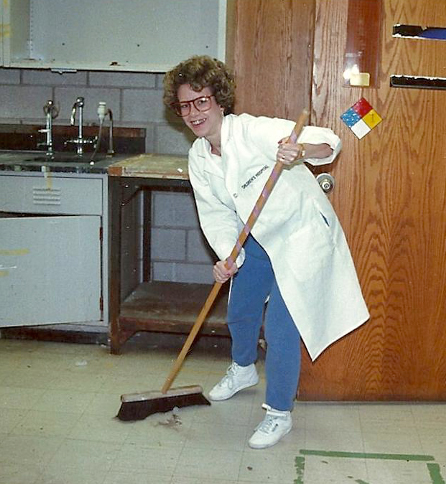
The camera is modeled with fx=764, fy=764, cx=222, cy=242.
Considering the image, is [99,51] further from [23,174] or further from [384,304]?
[384,304]

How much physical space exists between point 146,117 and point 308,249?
1680 mm

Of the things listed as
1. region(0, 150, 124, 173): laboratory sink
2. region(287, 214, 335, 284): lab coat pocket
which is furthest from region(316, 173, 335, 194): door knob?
region(0, 150, 124, 173): laboratory sink

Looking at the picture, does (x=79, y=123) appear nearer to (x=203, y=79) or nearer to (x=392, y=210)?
(x=203, y=79)

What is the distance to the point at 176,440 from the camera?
246 cm

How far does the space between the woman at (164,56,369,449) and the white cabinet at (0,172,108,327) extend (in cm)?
80

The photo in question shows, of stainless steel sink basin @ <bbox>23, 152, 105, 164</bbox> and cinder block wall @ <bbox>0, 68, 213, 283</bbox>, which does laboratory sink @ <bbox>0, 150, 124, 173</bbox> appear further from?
cinder block wall @ <bbox>0, 68, 213, 283</bbox>

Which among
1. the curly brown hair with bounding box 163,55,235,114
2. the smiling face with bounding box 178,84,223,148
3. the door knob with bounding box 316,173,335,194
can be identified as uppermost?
the curly brown hair with bounding box 163,55,235,114

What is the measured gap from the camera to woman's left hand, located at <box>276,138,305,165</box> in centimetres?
211

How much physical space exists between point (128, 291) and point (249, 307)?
1048 mm

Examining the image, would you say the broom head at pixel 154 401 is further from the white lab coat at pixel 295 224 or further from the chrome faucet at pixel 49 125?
the chrome faucet at pixel 49 125

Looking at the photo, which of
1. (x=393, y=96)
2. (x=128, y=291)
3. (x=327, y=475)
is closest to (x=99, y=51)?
(x=128, y=291)

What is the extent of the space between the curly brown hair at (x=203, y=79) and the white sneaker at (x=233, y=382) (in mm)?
984

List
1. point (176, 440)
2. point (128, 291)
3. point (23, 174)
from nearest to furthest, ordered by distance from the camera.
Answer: point (176, 440)
point (23, 174)
point (128, 291)

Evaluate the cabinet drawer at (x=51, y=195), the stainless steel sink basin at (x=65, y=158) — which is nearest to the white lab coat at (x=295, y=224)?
the cabinet drawer at (x=51, y=195)
